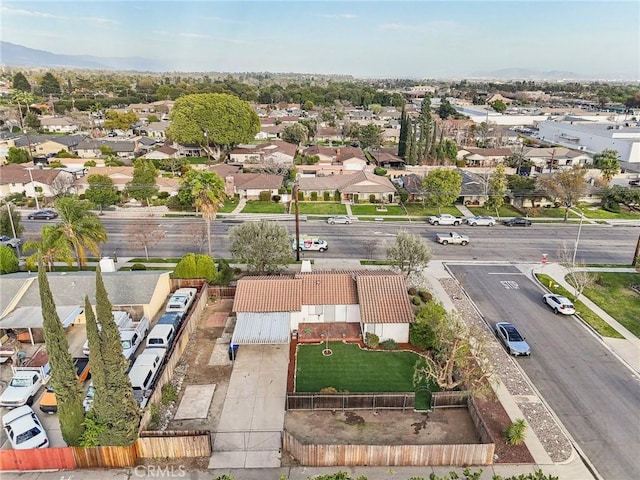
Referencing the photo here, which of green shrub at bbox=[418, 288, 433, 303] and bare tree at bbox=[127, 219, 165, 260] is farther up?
bare tree at bbox=[127, 219, 165, 260]

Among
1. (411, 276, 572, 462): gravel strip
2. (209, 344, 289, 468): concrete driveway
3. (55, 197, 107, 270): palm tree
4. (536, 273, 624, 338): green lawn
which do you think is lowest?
(209, 344, 289, 468): concrete driveway

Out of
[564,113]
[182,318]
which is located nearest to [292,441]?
[182,318]

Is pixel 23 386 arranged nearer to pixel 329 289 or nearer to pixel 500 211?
pixel 329 289

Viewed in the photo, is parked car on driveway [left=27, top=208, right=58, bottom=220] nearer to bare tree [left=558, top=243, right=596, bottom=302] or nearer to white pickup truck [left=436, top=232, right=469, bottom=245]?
white pickup truck [left=436, top=232, right=469, bottom=245]

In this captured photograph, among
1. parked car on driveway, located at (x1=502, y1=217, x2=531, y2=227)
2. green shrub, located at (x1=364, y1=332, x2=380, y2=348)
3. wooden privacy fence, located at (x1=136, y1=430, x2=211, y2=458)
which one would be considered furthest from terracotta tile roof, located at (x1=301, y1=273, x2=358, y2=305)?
parked car on driveway, located at (x1=502, y1=217, x2=531, y2=227)

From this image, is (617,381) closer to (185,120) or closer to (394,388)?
(394,388)

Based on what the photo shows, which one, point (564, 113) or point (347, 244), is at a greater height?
point (564, 113)

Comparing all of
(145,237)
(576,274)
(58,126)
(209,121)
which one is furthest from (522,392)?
(58,126)

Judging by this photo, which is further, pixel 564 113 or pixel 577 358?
pixel 564 113
